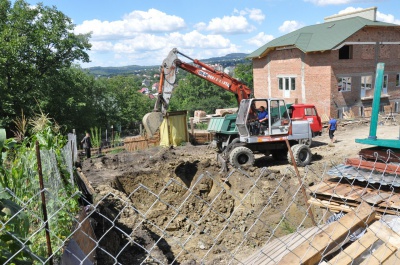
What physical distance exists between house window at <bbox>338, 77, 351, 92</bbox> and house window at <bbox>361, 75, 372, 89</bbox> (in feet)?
4.67

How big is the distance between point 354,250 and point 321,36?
81.4 ft

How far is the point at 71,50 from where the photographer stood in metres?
24.9

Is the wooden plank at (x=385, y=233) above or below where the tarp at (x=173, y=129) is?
above

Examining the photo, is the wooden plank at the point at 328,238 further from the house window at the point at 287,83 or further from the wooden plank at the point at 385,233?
the house window at the point at 287,83

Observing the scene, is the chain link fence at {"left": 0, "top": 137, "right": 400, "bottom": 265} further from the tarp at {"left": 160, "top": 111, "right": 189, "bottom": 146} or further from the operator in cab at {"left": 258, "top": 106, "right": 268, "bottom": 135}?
the tarp at {"left": 160, "top": 111, "right": 189, "bottom": 146}

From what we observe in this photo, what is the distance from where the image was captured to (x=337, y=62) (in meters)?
24.5

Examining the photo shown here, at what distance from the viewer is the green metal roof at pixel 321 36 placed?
952 inches

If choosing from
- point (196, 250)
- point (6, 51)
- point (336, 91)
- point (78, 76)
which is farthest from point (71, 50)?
point (196, 250)

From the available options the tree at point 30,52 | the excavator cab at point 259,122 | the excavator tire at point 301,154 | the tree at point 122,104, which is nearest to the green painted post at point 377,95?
the excavator cab at point 259,122

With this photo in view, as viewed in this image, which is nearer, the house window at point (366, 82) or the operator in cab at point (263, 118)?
the operator in cab at point (263, 118)

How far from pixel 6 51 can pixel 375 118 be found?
20.5 metres

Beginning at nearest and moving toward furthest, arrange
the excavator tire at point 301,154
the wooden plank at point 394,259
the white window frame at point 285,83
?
the wooden plank at point 394,259
the excavator tire at point 301,154
the white window frame at point 285,83

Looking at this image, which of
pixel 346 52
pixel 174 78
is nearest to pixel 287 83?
pixel 346 52

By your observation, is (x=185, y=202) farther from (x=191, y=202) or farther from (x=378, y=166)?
(x=378, y=166)
